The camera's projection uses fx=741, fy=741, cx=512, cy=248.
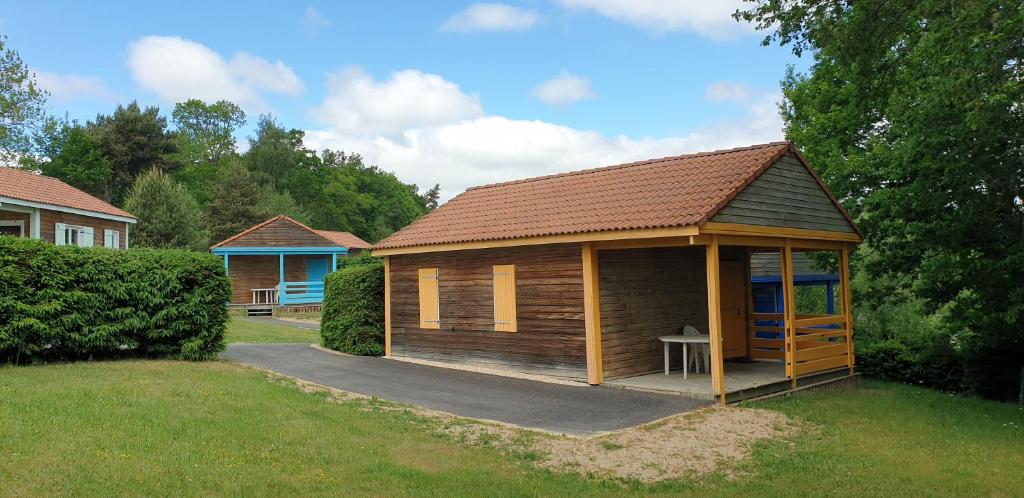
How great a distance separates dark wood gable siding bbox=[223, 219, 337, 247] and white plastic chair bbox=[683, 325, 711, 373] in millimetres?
24558

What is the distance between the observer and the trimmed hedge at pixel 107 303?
1194 centimetres

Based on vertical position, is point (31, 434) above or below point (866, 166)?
below

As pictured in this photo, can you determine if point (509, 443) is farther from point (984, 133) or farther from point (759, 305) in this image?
point (759, 305)

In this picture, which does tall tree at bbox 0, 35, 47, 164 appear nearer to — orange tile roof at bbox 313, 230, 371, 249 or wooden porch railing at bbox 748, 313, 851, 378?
orange tile roof at bbox 313, 230, 371, 249

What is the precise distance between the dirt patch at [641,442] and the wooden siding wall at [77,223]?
60.9 feet

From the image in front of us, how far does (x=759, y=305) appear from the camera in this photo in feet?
70.4

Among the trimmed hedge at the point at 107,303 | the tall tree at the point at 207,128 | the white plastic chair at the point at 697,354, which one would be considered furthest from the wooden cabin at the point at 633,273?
the tall tree at the point at 207,128

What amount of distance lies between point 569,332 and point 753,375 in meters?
3.31

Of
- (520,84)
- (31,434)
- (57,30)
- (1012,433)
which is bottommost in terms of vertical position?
(1012,433)

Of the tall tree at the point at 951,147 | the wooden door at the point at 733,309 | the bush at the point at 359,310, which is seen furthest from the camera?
the bush at the point at 359,310

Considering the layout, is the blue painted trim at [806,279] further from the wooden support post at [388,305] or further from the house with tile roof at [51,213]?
the house with tile roof at [51,213]

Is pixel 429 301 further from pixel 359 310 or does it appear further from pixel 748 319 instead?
pixel 748 319

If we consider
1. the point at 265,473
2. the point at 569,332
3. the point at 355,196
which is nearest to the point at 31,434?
the point at 265,473

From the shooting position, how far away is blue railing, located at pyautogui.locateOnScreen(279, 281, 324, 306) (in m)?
33.3
